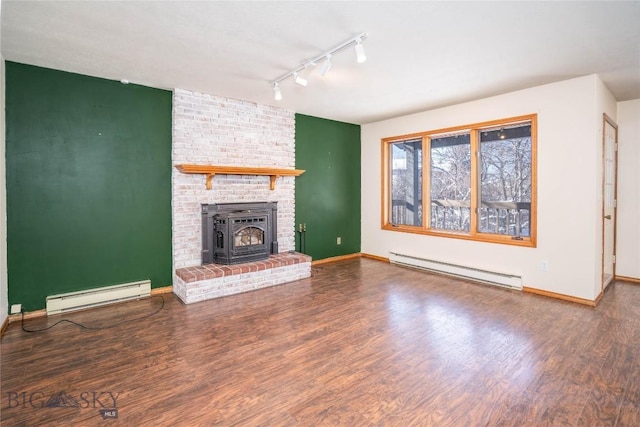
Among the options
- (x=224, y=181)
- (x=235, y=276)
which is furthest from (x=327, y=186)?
(x=235, y=276)

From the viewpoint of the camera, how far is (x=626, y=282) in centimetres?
456

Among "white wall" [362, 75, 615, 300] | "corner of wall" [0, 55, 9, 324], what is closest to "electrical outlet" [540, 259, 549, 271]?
"white wall" [362, 75, 615, 300]

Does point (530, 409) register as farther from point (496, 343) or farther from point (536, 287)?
point (536, 287)

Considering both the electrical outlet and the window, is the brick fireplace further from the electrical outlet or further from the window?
the electrical outlet

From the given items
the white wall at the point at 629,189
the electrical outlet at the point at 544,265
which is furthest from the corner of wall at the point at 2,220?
the white wall at the point at 629,189

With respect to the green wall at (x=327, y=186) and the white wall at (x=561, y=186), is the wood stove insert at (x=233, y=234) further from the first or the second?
the white wall at (x=561, y=186)

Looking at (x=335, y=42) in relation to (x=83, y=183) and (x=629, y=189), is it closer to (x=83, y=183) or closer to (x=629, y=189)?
(x=83, y=183)

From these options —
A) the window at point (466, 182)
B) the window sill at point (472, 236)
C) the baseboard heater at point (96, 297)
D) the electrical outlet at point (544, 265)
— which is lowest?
the baseboard heater at point (96, 297)

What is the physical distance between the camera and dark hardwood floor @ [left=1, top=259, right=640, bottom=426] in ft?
6.19

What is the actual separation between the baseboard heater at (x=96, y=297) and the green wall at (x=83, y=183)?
0.34 ft

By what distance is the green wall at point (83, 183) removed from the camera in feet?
10.7

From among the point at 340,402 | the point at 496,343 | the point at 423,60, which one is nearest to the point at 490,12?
the point at 423,60

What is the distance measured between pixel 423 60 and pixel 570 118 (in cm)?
201

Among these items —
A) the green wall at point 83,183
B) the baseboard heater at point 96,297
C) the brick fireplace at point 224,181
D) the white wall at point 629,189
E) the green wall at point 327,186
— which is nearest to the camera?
the green wall at point 83,183
